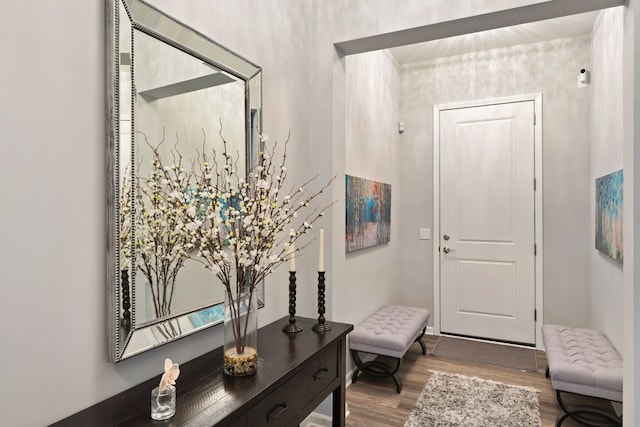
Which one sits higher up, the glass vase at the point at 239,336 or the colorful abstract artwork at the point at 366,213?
the colorful abstract artwork at the point at 366,213

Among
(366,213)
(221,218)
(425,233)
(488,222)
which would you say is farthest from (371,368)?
(221,218)

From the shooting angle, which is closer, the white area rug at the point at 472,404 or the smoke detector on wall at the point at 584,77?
the white area rug at the point at 472,404

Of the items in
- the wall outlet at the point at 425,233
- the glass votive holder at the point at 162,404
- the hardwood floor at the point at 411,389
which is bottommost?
the hardwood floor at the point at 411,389

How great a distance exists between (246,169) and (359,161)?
5.39ft

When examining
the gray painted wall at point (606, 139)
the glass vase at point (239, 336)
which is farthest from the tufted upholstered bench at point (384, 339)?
the glass vase at point (239, 336)

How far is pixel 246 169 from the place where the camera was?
1.92 meters

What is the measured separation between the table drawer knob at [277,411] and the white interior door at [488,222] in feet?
10.2

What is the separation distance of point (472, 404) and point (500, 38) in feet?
10.3

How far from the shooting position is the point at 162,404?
1132 mm

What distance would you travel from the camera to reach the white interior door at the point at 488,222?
3893 mm

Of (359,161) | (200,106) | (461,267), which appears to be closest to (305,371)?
(200,106)

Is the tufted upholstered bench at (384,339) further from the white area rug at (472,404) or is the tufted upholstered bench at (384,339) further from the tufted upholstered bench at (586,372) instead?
the tufted upholstered bench at (586,372)

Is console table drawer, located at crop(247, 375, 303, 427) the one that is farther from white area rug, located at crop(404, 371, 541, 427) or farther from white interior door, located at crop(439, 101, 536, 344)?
white interior door, located at crop(439, 101, 536, 344)

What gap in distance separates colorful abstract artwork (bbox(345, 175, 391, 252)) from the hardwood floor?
1.03 meters
